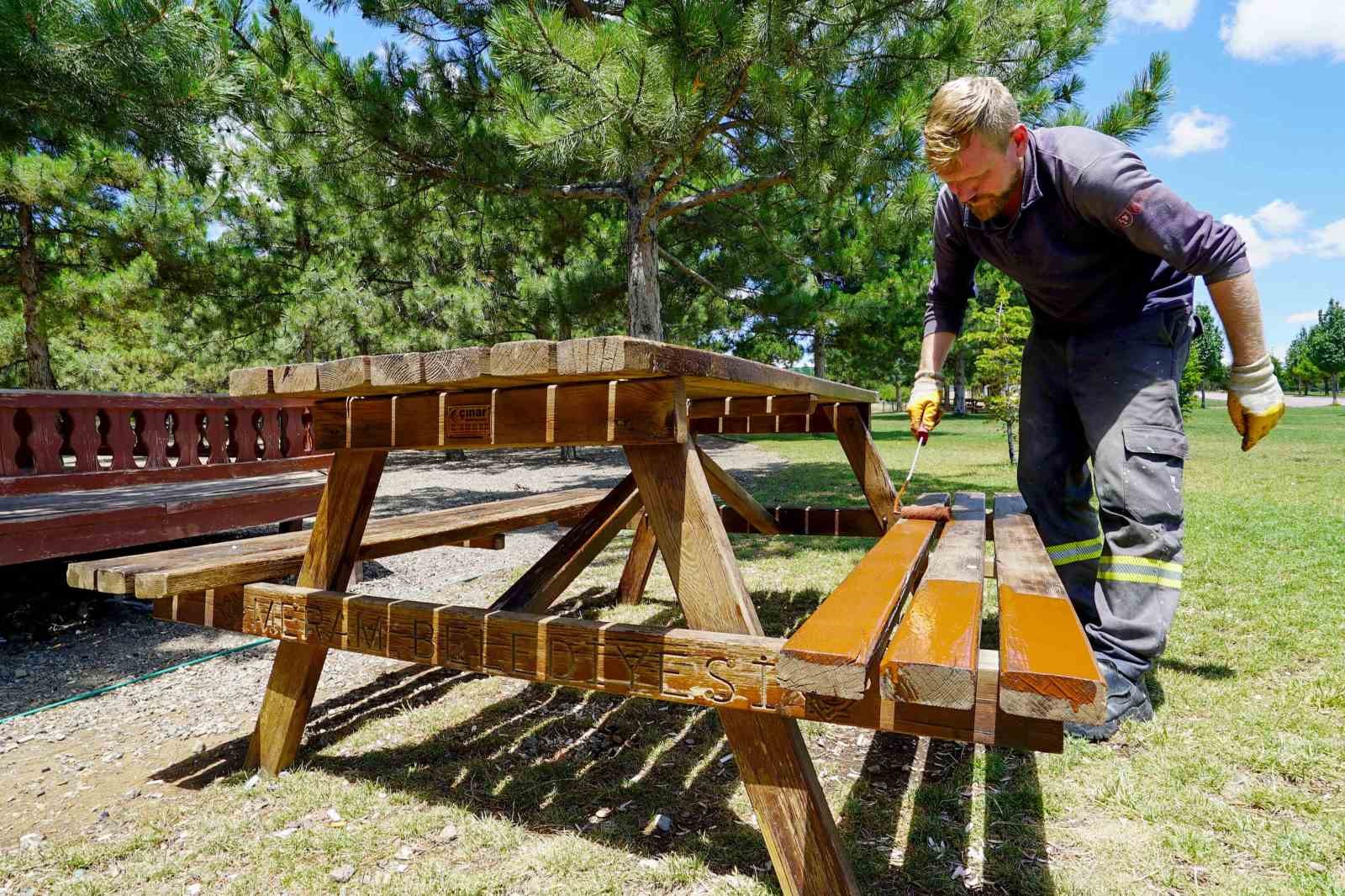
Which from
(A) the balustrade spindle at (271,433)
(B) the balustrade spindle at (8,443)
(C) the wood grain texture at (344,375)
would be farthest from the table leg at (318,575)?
(A) the balustrade spindle at (271,433)

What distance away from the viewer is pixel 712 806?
78.3 inches

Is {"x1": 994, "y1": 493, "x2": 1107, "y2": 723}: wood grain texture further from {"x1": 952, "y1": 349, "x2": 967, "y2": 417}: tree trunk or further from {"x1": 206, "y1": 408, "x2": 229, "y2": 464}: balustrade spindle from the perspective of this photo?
{"x1": 952, "y1": 349, "x2": 967, "y2": 417}: tree trunk

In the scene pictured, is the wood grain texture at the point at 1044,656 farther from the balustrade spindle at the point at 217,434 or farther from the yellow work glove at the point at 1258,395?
the balustrade spindle at the point at 217,434

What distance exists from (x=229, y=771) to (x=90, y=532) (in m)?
1.86

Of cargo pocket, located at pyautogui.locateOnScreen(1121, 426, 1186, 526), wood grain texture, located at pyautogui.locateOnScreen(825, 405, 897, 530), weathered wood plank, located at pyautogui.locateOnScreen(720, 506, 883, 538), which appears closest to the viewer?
cargo pocket, located at pyautogui.locateOnScreen(1121, 426, 1186, 526)

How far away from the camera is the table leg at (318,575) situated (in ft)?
7.00

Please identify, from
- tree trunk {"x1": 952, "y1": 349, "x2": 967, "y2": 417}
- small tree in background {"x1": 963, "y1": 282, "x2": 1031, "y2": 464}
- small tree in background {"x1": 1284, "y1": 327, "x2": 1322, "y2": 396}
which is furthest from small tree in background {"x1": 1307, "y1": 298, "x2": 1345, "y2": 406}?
small tree in background {"x1": 963, "y1": 282, "x2": 1031, "y2": 464}

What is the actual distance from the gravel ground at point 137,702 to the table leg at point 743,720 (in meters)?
1.63

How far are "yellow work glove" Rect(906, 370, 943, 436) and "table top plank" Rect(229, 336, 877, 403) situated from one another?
75 cm

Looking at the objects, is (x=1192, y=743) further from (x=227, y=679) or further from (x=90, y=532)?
(x=90, y=532)

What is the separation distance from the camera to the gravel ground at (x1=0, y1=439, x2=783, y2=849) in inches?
84.1

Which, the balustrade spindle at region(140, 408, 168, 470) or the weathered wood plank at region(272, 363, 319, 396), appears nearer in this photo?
the weathered wood plank at region(272, 363, 319, 396)

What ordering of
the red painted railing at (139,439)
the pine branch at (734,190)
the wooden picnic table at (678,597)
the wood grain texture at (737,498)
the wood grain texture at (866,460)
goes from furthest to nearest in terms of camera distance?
the pine branch at (734,190), the red painted railing at (139,439), the wood grain texture at (866,460), the wood grain texture at (737,498), the wooden picnic table at (678,597)

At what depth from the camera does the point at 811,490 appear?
9141 millimetres
